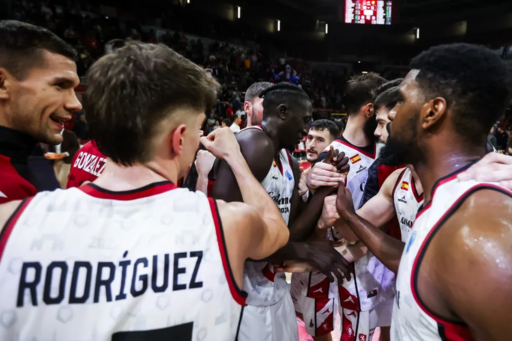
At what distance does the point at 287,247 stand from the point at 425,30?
28089 mm

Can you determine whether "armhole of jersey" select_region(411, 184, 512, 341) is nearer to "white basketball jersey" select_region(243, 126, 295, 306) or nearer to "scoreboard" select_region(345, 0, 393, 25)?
"white basketball jersey" select_region(243, 126, 295, 306)

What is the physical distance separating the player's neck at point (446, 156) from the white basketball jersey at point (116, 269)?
889 mm

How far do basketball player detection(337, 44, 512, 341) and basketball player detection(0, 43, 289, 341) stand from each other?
567 millimetres

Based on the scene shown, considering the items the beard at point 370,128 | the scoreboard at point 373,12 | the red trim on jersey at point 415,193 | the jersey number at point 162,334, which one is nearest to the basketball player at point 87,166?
the jersey number at point 162,334

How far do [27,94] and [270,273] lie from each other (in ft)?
5.60

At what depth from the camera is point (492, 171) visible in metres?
1.31

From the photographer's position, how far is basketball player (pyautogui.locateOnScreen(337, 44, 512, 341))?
109cm

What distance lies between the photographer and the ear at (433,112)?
4.76 feet

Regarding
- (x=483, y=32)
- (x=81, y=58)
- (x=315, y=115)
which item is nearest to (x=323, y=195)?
(x=81, y=58)

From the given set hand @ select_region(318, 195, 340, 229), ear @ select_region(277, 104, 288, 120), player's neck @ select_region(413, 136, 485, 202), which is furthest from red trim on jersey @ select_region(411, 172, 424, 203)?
ear @ select_region(277, 104, 288, 120)

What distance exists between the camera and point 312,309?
3160 millimetres

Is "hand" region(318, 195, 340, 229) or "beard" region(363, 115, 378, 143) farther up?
"beard" region(363, 115, 378, 143)

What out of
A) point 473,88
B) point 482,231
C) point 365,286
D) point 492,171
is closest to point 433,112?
point 473,88

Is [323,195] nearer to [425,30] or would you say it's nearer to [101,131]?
[101,131]
